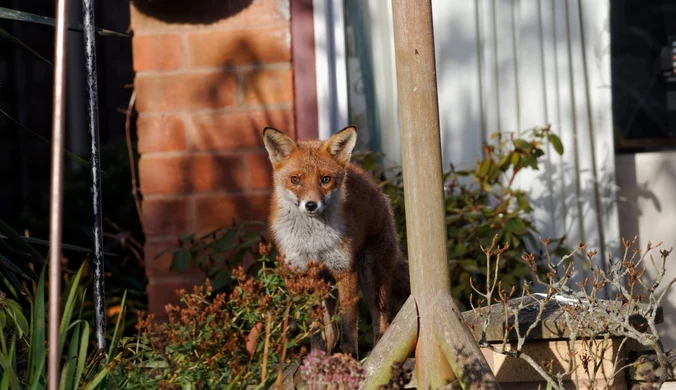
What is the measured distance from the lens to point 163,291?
4.59 metres

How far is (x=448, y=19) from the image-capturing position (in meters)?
4.73

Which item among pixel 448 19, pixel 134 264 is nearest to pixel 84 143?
pixel 134 264

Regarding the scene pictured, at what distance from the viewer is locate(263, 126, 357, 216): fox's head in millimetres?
3273

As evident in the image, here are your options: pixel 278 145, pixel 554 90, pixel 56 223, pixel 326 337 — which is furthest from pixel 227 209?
pixel 56 223

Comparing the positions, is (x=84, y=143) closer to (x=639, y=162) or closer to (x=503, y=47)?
(x=503, y=47)

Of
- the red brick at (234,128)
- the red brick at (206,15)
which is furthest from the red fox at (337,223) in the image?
the red brick at (206,15)

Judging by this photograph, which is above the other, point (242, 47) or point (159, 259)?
point (242, 47)

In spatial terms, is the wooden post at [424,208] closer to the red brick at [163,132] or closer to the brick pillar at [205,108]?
the brick pillar at [205,108]

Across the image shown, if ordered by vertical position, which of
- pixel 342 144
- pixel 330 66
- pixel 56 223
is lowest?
pixel 56 223

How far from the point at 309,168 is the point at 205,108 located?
1.37m

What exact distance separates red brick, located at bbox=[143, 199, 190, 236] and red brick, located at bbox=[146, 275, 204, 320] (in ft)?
0.77

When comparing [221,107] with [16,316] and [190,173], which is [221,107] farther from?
[16,316]

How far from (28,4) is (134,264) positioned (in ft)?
9.47

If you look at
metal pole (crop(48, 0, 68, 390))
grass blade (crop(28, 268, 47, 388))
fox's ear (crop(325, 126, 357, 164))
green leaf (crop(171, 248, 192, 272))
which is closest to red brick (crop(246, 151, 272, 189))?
green leaf (crop(171, 248, 192, 272))
